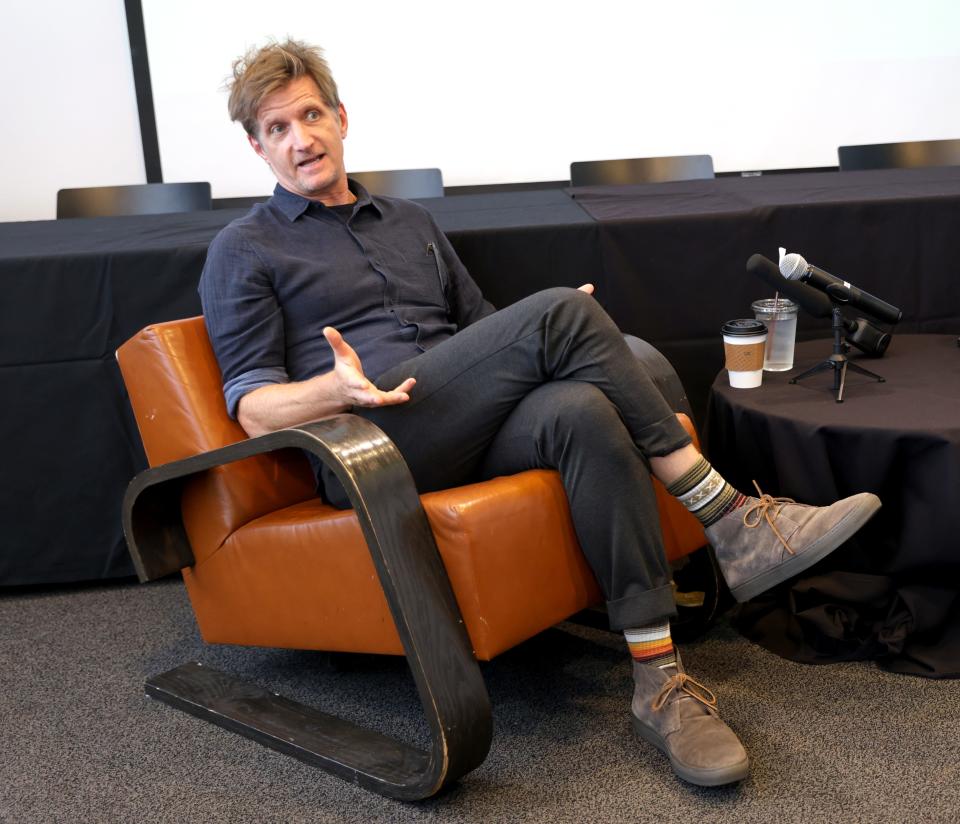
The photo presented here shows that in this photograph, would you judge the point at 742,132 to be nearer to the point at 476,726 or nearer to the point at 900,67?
the point at 900,67

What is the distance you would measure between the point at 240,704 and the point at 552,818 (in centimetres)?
60

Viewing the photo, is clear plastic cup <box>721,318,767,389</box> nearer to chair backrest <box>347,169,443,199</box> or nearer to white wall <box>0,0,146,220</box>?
chair backrest <box>347,169,443,199</box>

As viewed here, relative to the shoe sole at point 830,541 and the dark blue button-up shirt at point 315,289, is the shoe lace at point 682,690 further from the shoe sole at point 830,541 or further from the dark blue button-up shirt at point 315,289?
the dark blue button-up shirt at point 315,289

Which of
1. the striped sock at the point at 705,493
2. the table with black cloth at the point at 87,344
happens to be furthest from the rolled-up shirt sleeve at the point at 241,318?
the striped sock at the point at 705,493

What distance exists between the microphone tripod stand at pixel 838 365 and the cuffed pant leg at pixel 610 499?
0.50m

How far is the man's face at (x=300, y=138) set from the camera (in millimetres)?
1799

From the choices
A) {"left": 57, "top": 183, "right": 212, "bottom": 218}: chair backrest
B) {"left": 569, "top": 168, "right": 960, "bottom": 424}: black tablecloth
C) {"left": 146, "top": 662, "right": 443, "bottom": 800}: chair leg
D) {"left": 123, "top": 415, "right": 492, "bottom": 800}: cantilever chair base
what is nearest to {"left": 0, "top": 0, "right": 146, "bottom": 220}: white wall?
{"left": 57, "top": 183, "right": 212, "bottom": 218}: chair backrest

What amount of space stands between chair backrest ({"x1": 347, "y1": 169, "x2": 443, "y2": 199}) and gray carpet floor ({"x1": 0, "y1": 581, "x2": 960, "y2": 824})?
1672 mm

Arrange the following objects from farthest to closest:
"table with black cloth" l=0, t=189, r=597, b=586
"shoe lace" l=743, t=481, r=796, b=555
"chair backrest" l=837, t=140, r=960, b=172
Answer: "chair backrest" l=837, t=140, r=960, b=172 < "table with black cloth" l=0, t=189, r=597, b=586 < "shoe lace" l=743, t=481, r=796, b=555

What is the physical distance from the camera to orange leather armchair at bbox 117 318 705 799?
140 centimetres

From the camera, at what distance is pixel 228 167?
4.09m

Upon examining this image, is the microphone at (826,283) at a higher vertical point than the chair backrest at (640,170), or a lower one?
lower

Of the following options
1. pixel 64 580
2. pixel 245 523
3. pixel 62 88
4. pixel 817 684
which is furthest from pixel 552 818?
pixel 62 88

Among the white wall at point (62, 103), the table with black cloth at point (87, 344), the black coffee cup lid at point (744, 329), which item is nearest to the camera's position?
the black coffee cup lid at point (744, 329)
